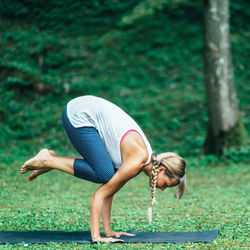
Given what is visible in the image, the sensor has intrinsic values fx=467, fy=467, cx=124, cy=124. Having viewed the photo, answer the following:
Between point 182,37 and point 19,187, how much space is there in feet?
35.5

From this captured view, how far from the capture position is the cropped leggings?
14.6ft

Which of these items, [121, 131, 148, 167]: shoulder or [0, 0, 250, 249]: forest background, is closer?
[121, 131, 148, 167]: shoulder

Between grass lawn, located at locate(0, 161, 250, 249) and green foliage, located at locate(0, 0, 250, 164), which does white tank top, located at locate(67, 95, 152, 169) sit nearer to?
grass lawn, located at locate(0, 161, 250, 249)

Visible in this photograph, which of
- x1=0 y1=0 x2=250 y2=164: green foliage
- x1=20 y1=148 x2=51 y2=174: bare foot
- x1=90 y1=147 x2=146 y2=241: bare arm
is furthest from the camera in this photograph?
x1=0 y1=0 x2=250 y2=164: green foliage

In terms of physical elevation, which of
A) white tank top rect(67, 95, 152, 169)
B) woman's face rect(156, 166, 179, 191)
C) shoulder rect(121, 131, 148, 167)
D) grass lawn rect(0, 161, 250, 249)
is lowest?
grass lawn rect(0, 161, 250, 249)

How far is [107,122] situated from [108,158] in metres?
0.35

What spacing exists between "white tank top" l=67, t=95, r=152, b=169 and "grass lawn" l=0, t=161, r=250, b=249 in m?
0.93

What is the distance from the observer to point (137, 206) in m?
6.91

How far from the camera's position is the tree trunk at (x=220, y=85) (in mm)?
10547

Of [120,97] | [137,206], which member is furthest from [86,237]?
[120,97]

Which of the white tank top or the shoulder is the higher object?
the white tank top

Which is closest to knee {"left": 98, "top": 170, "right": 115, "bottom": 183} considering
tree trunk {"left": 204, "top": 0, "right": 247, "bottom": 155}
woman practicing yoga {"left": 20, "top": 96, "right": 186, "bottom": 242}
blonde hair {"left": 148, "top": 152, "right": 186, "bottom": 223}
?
→ woman practicing yoga {"left": 20, "top": 96, "right": 186, "bottom": 242}

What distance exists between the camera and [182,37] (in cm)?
1730

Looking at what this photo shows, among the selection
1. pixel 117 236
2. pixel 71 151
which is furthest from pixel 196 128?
pixel 117 236
